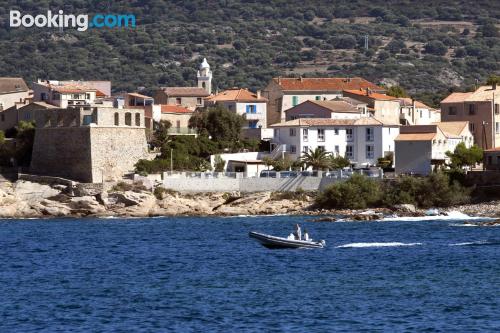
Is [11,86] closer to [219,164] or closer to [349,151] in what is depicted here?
[219,164]

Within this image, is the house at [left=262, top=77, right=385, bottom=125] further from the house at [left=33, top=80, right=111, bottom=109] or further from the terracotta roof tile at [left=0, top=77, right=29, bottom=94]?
the terracotta roof tile at [left=0, top=77, right=29, bottom=94]

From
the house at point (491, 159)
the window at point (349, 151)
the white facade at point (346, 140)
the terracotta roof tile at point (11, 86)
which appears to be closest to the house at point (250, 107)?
the white facade at point (346, 140)

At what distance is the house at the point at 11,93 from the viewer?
11969 cm

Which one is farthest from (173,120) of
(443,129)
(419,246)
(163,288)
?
(163,288)

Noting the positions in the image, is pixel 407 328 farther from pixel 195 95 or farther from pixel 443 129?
pixel 195 95

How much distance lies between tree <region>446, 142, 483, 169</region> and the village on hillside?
0.54 ft

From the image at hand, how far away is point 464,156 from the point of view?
10100 cm

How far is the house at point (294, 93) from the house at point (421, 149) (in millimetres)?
23004

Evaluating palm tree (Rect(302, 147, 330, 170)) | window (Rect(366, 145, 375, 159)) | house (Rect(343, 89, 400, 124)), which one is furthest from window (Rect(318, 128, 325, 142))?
house (Rect(343, 89, 400, 124))

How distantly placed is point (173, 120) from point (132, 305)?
6624cm

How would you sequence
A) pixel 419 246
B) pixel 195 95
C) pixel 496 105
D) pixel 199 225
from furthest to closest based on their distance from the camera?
pixel 195 95
pixel 496 105
pixel 199 225
pixel 419 246

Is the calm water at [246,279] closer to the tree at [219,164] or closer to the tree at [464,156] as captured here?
the tree at [464,156]

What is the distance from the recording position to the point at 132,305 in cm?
5344

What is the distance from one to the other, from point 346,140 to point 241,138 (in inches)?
355
